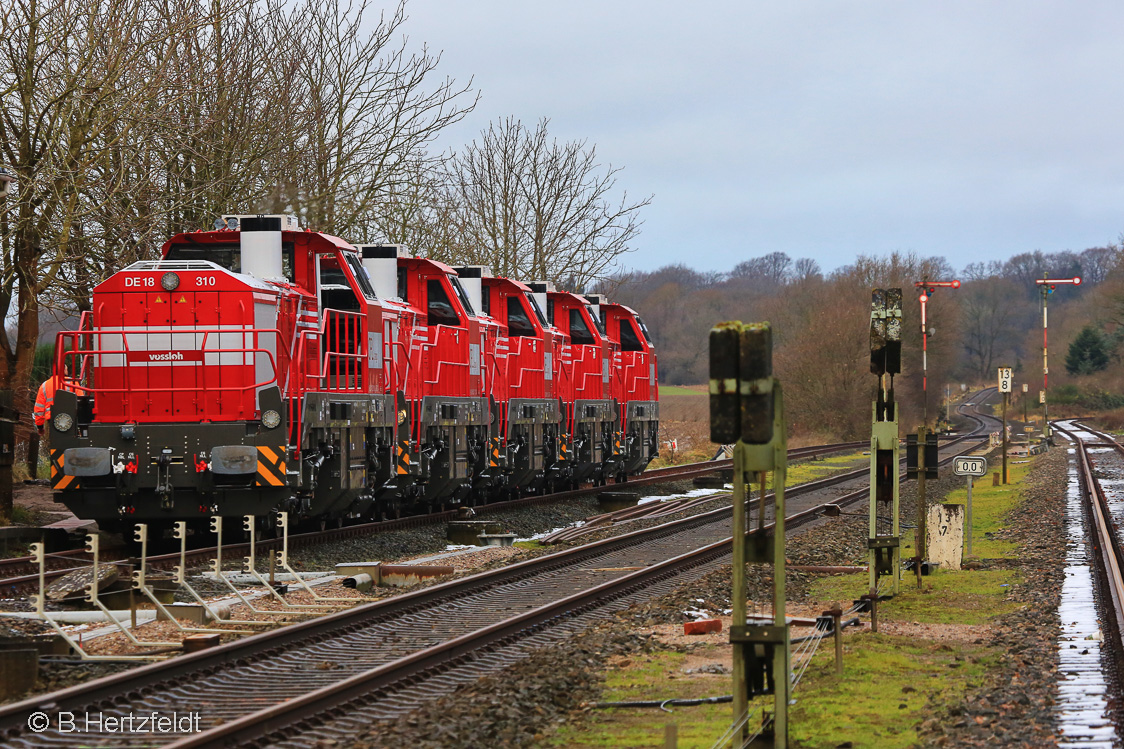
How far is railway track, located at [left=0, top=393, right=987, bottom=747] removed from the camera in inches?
289

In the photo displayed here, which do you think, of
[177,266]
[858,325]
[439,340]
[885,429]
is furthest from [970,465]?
[858,325]

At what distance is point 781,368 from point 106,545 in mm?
61658

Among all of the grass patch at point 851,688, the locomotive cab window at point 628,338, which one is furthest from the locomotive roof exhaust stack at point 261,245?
the locomotive cab window at point 628,338

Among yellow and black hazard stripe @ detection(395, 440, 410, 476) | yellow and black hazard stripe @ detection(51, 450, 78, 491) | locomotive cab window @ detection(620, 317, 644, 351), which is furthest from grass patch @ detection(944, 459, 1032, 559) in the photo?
yellow and black hazard stripe @ detection(51, 450, 78, 491)

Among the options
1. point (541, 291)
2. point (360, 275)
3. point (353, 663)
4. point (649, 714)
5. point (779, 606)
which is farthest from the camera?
point (541, 291)

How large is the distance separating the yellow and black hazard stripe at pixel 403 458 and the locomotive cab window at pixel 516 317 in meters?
6.87

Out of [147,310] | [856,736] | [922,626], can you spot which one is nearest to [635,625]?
[922,626]

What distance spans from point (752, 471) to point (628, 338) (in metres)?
27.2

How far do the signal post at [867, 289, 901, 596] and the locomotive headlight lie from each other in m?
9.07

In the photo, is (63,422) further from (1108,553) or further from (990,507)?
(990,507)

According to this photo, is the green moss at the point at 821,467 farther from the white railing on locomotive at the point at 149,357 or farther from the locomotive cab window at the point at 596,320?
the white railing on locomotive at the point at 149,357

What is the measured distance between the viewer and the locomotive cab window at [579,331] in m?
30.3

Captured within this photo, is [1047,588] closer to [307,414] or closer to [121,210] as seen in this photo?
[307,414]

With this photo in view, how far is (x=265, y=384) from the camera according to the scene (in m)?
15.5
